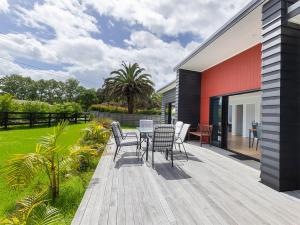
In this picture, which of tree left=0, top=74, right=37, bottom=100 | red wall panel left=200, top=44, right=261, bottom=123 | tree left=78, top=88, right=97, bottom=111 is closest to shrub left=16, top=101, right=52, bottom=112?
red wall panel left=200, top=44, right=261, bottom=123

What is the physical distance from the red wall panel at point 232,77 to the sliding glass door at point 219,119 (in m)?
0.30

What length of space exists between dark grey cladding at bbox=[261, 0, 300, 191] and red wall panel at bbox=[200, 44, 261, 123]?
206 centimetres

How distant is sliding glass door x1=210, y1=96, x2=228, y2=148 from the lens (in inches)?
297

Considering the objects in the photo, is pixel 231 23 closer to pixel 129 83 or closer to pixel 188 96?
pixel 188 96

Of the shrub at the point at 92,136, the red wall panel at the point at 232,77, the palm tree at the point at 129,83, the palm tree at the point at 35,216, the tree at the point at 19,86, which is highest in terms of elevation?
the tree at the point at 19,86

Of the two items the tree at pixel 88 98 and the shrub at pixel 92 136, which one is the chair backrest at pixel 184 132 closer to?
the shrub at pixel 92 136

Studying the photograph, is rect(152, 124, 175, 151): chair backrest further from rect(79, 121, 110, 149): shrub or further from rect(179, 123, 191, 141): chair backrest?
rect(79, 121, 110, 149): shrub

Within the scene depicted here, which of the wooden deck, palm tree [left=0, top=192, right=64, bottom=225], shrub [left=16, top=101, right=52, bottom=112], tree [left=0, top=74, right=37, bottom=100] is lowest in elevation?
the wooden deck

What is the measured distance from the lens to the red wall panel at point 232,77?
18.7ft

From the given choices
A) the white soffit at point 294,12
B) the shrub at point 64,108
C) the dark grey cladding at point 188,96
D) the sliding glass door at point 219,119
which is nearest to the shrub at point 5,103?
the shrub at point 64,108

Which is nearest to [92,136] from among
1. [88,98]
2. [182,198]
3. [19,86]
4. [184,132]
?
[184,132]

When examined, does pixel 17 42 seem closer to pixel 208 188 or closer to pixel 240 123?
pixel 240 123

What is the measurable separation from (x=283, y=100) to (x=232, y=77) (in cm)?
364

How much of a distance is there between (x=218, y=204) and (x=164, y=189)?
2.99ft
